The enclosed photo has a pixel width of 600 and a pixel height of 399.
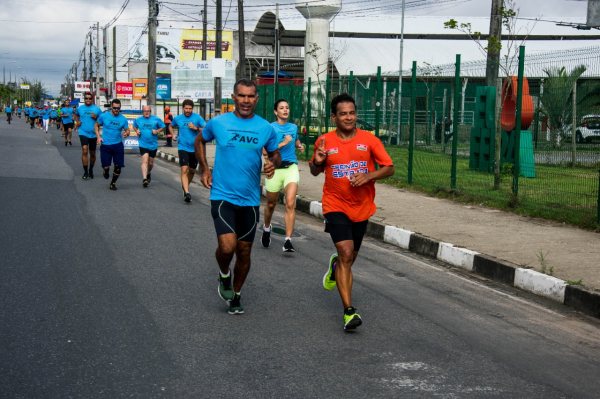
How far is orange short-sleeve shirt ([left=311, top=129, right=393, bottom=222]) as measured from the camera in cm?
562

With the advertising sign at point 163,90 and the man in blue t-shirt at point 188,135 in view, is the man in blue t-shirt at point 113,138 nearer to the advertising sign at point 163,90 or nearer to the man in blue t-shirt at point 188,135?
the man in blue t-shirt at point 188,135

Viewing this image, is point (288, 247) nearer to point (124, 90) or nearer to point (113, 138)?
point (113, 138)

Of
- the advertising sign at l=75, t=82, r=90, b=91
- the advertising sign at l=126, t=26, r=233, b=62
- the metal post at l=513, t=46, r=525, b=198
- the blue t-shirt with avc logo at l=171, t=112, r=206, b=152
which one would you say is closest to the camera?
the metal post at l=513, t=46, r=525, b=198

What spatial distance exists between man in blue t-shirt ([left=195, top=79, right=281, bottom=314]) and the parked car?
6.13 m

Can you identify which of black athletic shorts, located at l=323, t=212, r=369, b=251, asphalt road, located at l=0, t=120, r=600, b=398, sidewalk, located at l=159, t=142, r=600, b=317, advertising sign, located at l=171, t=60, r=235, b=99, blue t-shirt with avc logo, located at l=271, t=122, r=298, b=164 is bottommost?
asphalt road, located at l=0, t=120, r=600, b=398

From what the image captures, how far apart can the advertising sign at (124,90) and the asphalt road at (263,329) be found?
45.4 meters

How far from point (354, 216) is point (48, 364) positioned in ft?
8.06

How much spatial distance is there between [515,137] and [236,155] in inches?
280

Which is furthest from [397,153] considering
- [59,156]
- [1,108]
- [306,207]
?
[1,108]

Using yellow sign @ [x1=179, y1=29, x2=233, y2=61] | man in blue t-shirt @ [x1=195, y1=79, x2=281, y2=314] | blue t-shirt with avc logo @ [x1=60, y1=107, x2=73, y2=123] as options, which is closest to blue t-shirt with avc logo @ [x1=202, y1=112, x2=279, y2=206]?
man in blue t-shirt @ [x1=195, y1=79, x2=281, y2=314]

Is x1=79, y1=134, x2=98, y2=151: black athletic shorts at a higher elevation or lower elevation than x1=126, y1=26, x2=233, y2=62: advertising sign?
lower

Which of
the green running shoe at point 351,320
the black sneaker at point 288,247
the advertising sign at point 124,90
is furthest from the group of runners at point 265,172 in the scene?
the advertising sign at point 124,90

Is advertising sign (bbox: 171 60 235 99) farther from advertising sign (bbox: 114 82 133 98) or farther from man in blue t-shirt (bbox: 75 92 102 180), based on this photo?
advertising sign (bbox: 114 82 133 98)

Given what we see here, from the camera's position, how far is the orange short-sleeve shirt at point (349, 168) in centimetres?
562
